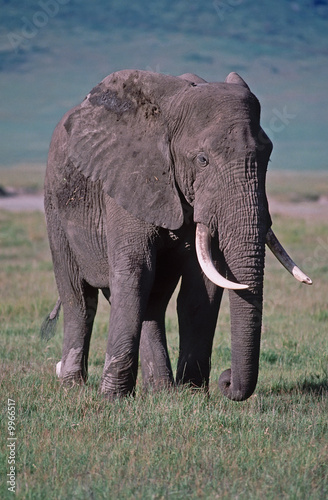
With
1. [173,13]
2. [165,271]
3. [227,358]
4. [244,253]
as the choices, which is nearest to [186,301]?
[165,271]

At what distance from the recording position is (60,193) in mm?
7051

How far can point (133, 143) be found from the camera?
6277mm

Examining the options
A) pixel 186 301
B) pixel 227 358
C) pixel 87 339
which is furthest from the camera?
pixel 227 358

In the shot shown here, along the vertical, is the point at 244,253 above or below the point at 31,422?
above

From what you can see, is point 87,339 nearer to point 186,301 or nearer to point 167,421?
point 186,301

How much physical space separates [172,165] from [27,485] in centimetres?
234

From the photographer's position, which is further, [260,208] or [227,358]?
[227,358]

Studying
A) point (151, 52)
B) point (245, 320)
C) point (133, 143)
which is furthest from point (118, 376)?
point (151, 52)

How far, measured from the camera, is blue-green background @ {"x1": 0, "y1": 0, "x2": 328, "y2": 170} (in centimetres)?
11712

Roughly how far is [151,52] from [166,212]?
116305 millimetres
